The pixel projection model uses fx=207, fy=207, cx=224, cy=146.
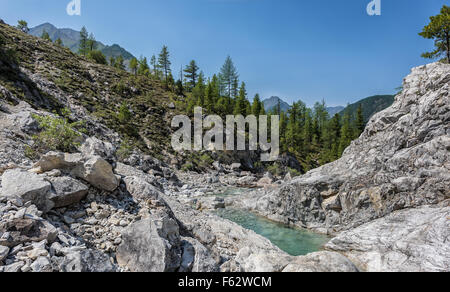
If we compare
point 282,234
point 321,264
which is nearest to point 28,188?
point 321,264

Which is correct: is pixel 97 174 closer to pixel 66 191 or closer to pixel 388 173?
pixel 66 191

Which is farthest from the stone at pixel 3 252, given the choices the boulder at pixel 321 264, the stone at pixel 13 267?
the boulder at pixel 321 264

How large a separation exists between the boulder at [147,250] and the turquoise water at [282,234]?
33.2 ft

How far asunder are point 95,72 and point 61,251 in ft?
204

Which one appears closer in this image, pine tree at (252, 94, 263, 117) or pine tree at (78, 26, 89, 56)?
pine tree at (252, 94, 263, 117)

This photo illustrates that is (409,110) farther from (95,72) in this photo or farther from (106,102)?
(95,72)

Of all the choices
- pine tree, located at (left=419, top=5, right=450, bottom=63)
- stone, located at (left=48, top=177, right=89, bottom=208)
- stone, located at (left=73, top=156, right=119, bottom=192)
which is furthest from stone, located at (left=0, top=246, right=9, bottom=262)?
pine tree, located at (left=419, top=5, right=450, bottom=63)

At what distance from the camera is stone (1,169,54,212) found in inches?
203

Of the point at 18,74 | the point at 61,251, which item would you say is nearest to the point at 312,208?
the point at 61,251

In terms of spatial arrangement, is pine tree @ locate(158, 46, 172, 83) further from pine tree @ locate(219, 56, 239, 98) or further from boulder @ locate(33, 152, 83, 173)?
boulder @ locate(33, 152, 83, 173)

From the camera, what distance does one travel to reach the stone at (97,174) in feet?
23.1
